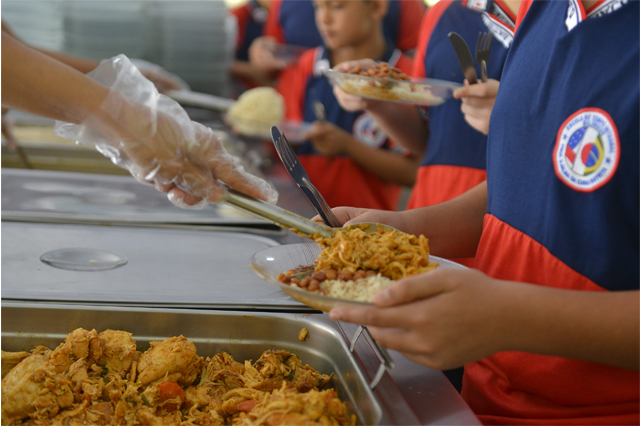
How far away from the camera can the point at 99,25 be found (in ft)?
12.2

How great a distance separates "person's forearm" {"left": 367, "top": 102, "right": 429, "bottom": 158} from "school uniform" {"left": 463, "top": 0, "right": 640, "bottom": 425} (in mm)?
901

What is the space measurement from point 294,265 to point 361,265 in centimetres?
14

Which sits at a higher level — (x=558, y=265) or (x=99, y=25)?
(x=99, y=25)

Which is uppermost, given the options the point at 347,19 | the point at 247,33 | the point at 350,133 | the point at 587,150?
the point at 347,19

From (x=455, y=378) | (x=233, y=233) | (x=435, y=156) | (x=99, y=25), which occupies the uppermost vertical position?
(x=99, y=25)

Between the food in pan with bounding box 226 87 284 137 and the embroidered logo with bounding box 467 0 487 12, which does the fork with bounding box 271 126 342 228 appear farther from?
the food in pan with bounding box 226 87 284 137

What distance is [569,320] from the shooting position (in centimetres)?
69

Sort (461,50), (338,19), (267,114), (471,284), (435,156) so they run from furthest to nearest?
(267,114), (338,19), (435,156), (461,50), (471,284)

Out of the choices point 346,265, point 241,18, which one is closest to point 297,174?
point 346,265

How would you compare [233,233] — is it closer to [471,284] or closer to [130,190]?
[130,190]

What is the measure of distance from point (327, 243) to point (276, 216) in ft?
0.34

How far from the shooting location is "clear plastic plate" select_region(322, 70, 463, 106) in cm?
145

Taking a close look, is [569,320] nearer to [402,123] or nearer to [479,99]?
[479,99]

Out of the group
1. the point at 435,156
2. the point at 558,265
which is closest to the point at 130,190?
the point at 435,156
